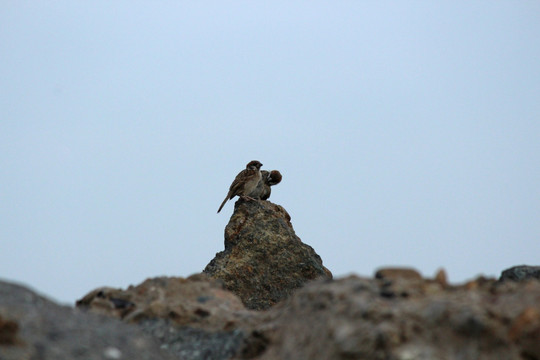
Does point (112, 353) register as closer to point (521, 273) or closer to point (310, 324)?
point (310, 324)

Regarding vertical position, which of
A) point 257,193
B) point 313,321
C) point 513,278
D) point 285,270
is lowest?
point 313,321

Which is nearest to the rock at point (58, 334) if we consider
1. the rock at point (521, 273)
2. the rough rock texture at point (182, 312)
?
the rough rock texture at point (182, 312)

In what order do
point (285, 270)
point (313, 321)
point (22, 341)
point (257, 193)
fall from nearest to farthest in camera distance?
1. point (22, 341)
2. point (313, 321)
3. point (285, 270)
4. point (257, 193)

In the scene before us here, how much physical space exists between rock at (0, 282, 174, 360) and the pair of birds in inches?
314

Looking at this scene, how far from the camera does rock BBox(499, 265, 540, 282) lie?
11.0 m

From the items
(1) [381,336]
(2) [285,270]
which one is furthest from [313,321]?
(2) [285,270]

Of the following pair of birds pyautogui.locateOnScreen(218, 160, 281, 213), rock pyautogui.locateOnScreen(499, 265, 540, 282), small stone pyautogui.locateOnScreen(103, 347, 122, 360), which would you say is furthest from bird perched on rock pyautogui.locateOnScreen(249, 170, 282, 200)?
small stone pyautogui.locateOnScreen(103, 347, 122, 360)

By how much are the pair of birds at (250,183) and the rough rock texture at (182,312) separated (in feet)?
20.8

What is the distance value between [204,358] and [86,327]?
144 centimetres

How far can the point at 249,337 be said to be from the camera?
713cm

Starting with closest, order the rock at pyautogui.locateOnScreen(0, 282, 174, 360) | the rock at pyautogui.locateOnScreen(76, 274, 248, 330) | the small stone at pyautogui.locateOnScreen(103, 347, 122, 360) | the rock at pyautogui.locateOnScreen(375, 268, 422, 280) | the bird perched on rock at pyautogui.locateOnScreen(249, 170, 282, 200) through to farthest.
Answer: the rock at pyautogui.locateOnScreen(0, 282, 174, 360)
the small stone at pyautogui.locateOnScreen(103, 347, 122, 360)
the rock at pyautogui.locateOnScreen(375, 268, 422, 280)
the rock at pyautogui.locateOnScreen(76, 274, 248, 330)
the bird perched on rock at pyautogui.locateOnScreen(249, 170, 282, 200)

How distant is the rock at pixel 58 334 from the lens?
5.78m

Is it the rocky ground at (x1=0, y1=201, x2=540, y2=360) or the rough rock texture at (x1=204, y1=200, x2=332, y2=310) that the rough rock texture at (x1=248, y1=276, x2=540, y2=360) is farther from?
the rough rock texture at (x1=204, y1=200, x2=332, y2=310)

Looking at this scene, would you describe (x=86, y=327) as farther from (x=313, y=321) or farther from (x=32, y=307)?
(x=313, y=321)
